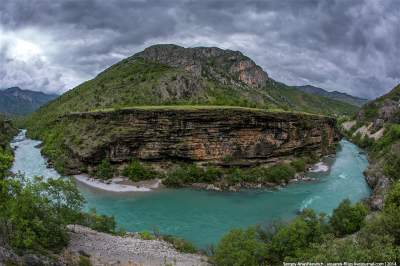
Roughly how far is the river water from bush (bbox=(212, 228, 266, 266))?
35.1 feet

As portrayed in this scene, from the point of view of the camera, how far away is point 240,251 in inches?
1101

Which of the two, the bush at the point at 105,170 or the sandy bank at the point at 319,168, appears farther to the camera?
the sandy bank at the point at 319,168

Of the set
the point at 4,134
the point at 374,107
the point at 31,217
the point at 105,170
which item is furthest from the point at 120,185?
the point at 374,107

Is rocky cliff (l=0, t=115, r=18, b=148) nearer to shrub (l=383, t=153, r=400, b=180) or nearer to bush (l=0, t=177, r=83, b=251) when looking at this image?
bush (l=0, t=177, r=83, b=251)

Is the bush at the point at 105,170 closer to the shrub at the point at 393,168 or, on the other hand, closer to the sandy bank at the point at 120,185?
the sandy bank at the point at 120,185

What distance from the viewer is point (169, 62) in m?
185

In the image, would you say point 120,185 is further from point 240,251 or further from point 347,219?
point 240,251

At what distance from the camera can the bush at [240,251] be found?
1091 inches

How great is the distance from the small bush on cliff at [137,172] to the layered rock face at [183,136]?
327 cm

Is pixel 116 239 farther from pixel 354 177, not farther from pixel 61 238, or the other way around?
pixel 354 177

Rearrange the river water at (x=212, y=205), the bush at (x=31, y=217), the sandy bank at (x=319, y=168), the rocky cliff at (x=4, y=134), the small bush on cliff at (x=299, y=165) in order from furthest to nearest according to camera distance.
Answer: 1. the rocky cliff at (x=4, y=134)
2. the sandy bank at (x=319, y=168)
3. the small bush on cliff at (x=299, y=165)
4. the river water at (x=212, y=205)
5. the bush at (x=31, y=217)

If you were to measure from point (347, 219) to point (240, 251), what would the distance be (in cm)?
1415

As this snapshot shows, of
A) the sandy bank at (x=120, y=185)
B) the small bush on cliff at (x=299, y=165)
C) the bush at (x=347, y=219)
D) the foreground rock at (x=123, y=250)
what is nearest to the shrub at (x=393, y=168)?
the small bush on cliff at (x=299, y=165)

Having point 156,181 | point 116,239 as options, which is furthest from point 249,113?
point 116,239
